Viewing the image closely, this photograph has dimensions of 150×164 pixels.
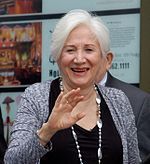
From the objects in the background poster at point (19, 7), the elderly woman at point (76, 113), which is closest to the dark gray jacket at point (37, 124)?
the elderly woman at point (76, 113)

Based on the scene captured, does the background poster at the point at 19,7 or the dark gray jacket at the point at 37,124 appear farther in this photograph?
the background poster at the point at 19,7

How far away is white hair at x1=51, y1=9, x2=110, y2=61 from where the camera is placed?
113 inches

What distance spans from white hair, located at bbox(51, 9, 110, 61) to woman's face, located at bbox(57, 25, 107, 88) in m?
0.02

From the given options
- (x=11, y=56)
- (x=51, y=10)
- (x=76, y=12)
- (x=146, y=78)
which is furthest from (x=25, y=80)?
(x=76, y=12)

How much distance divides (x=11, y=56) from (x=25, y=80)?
250 mm

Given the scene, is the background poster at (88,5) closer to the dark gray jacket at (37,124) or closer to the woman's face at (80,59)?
the dark gray jacket at (37,124)

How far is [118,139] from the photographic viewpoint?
2.85 meters

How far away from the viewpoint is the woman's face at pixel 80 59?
2.86 metres

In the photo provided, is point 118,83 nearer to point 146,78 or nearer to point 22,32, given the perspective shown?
point 146,78

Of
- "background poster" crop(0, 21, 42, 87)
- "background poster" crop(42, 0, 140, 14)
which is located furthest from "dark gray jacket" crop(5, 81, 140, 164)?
"background poster" crop(0, 21, 42, 87)

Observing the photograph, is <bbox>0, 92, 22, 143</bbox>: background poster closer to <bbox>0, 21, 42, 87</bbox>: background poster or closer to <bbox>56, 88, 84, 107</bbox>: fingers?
<bbox>0, 21, 42, 87</bbox>: background poster

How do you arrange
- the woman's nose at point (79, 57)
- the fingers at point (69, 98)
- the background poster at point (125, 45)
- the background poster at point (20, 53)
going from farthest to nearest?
the background poster at point (20, 53)
the background poster at point (125, 45)
the woman's nose at point (79, 57)
the fingers at point (69, 98)

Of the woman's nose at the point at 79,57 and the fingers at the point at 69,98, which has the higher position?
the woman's nose at the point at 79,57

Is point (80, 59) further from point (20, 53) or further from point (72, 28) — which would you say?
point (20, 53)
